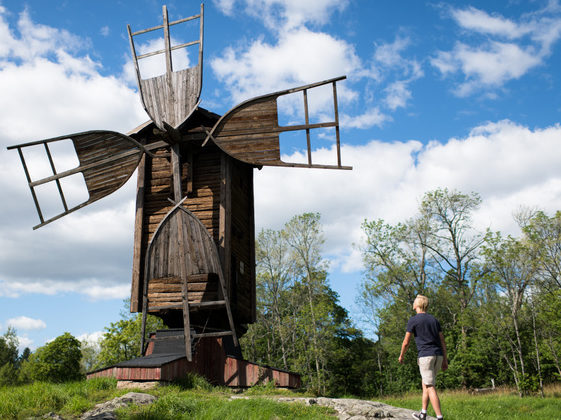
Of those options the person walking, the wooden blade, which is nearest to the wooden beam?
the wooden blade

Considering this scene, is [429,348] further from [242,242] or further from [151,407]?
[242,242]

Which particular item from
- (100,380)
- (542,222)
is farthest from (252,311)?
(542,222)

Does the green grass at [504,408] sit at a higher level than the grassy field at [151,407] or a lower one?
lower

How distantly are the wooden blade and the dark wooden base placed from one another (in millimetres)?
4688

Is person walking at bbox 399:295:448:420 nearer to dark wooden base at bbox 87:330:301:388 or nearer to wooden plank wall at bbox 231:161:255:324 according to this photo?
dark wooden base at bbox 87:330:301:388

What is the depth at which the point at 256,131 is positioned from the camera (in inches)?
466

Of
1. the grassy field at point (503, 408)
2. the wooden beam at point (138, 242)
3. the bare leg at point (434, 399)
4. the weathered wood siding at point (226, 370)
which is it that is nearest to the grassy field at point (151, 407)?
the bare leg at point (434, 399)

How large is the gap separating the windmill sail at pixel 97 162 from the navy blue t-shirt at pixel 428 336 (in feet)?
28.9

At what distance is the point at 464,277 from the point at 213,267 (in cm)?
2292

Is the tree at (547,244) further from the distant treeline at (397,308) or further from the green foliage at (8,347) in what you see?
the green foliage at (8,347)

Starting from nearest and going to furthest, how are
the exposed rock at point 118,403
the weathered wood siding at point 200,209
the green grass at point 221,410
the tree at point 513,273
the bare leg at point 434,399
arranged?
the bare leg at point 434,399, the green grass at point 221,410, the exposed rock at point 118,403, the weathered wood siding at point 200,209, the tree at point 513,273

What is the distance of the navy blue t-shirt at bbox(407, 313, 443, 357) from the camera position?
6.15 meters

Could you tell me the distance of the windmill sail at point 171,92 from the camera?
1263 cm

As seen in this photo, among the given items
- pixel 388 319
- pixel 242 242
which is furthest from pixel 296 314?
pixel 242 242
